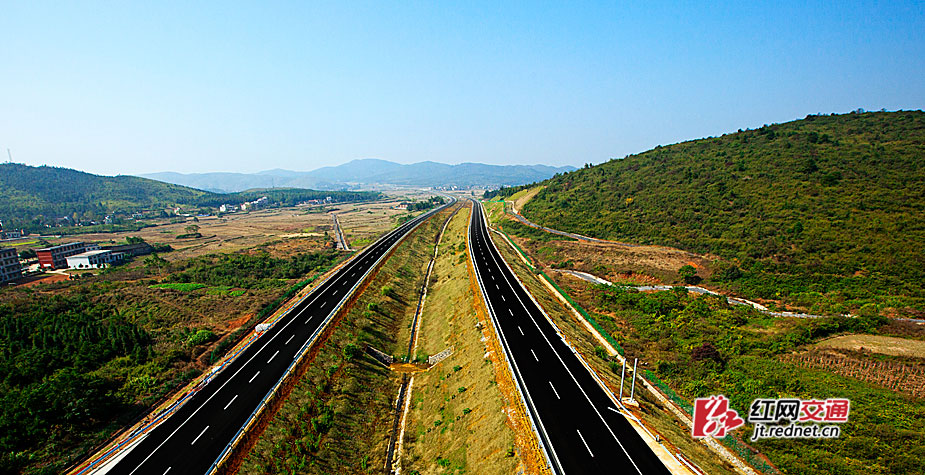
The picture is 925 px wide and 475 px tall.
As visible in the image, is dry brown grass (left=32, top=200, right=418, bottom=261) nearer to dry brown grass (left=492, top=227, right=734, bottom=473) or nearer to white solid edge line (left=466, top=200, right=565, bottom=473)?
dry brown grass (left=492, top=227, right=734, bottom=473)

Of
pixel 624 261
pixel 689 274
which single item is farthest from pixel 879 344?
pixel 624 261

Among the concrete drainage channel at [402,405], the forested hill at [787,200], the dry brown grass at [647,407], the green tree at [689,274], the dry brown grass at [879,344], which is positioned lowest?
the concrete drainage channel at [402,405]

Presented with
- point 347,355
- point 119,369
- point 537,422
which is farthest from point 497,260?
point 119,369

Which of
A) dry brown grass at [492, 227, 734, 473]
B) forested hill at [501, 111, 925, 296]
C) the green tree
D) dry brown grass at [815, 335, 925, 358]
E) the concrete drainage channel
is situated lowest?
the concrete drainage channel

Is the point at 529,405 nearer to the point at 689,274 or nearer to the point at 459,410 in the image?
the point at 459,410

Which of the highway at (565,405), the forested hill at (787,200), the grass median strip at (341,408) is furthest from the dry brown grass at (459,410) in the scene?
the forested hill at (787,200)

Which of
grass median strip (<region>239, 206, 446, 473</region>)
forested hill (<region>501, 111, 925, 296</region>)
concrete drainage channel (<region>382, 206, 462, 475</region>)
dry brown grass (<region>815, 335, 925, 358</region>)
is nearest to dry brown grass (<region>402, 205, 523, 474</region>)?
concrete drainage channel (<region>382, 206, 462, 475</region>)

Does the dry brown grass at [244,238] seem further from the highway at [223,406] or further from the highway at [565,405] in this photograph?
the highway at [565,405]
